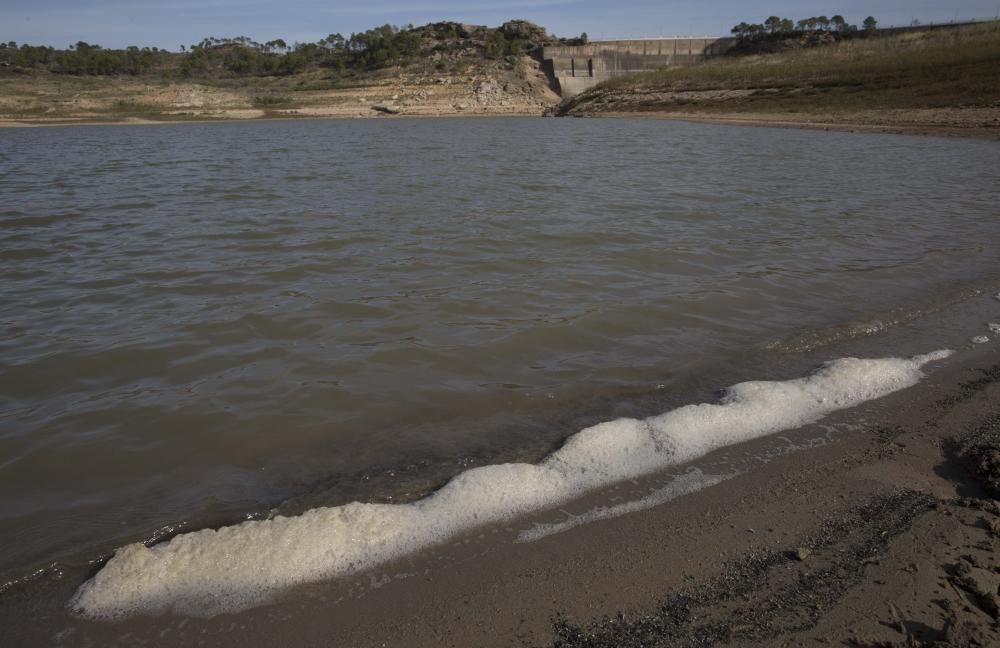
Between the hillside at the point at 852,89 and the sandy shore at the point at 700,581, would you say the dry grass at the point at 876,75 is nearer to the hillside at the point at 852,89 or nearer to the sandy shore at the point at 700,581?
the hillside at the point at 852,89

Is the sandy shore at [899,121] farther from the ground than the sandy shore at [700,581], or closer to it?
farther from the ground

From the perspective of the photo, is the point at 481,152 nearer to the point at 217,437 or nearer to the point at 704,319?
the point at 704,319

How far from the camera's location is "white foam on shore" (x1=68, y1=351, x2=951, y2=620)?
2.24 meters

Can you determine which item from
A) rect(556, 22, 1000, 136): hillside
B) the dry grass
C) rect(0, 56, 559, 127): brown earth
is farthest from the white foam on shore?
rect(0, 56, 559, 127): brown earth

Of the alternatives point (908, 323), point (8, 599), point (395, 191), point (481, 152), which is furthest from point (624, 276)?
point (481, 152)

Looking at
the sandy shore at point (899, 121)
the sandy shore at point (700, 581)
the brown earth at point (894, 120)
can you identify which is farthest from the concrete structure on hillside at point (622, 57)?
the sandy shore at point (700, 581)

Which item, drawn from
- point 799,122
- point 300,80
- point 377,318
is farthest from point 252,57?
point 377,318

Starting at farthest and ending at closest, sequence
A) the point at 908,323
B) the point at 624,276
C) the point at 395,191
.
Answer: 1. the point at 395,191
2. the point at 624,276
3. the point at 908,323

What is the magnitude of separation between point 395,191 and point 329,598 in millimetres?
9635

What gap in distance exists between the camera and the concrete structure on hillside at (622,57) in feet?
202

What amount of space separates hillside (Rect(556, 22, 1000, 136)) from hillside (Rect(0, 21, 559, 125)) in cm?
1740

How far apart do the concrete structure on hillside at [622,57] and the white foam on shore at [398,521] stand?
6337 cm

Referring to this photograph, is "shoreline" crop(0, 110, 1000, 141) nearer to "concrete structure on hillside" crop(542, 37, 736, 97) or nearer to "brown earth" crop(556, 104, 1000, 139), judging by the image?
"brown earth" crop(556, 104, 1000, 139)

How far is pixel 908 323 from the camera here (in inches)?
192
